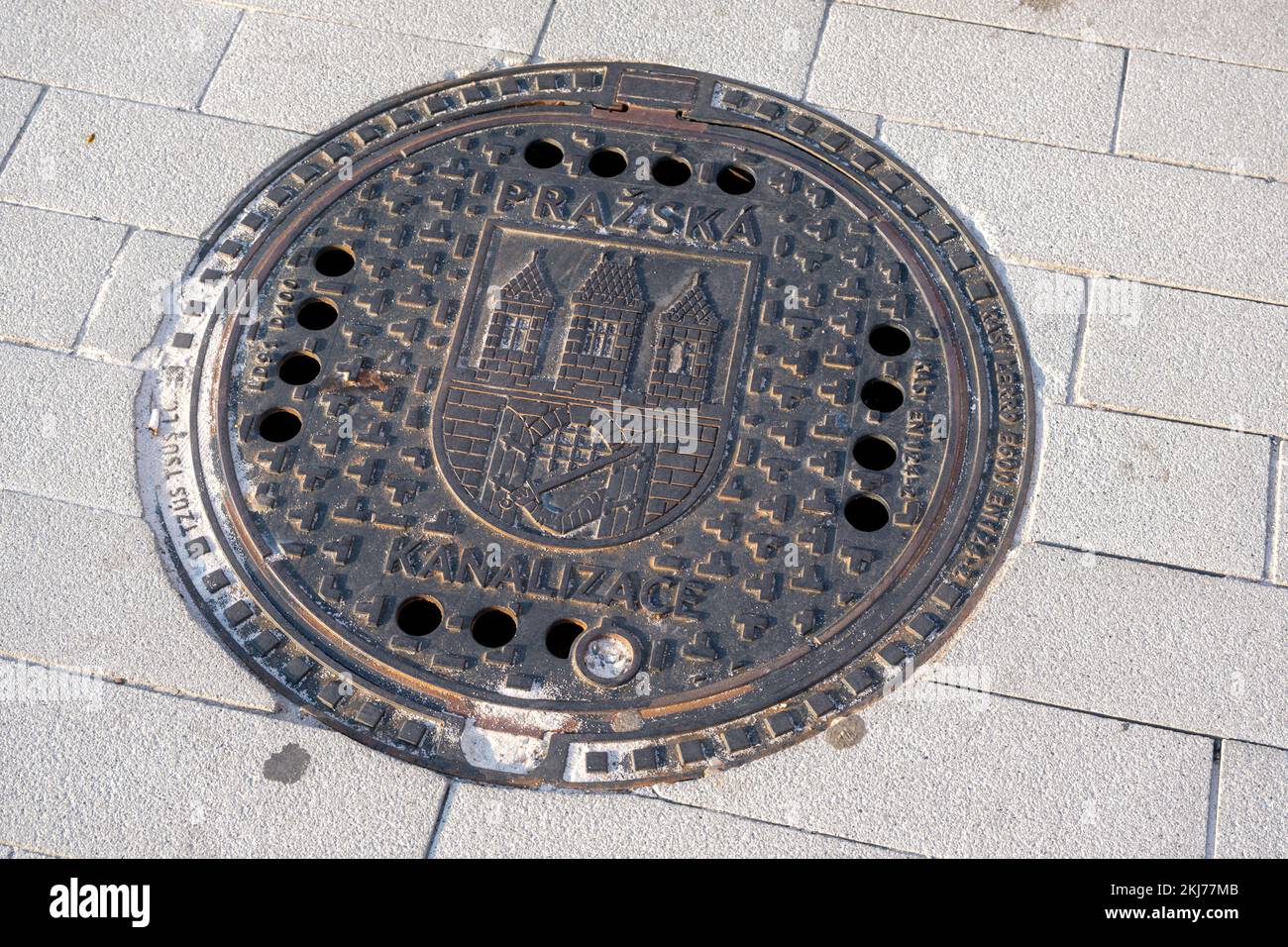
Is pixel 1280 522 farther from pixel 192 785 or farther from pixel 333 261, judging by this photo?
pixel 192 785

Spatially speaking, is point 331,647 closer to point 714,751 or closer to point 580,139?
point 714,751

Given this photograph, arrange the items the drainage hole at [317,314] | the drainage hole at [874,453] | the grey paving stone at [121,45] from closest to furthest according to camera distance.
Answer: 1. the drainage hole at [874,453]
2. the drainage hole at [317,314]
3. the grey paving stone at [121,45]

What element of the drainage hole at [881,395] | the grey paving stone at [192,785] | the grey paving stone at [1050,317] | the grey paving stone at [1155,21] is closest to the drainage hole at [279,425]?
the grey paving stone at [192,785]

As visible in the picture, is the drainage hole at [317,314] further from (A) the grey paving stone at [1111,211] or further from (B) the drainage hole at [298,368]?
(A) the grey paving stone at [1111,211]

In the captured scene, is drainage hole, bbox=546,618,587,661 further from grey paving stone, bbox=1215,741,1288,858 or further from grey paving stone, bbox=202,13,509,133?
grey paving stone, bbox=202,13,509,133

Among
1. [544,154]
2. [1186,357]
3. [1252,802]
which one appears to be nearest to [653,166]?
[544,154]
